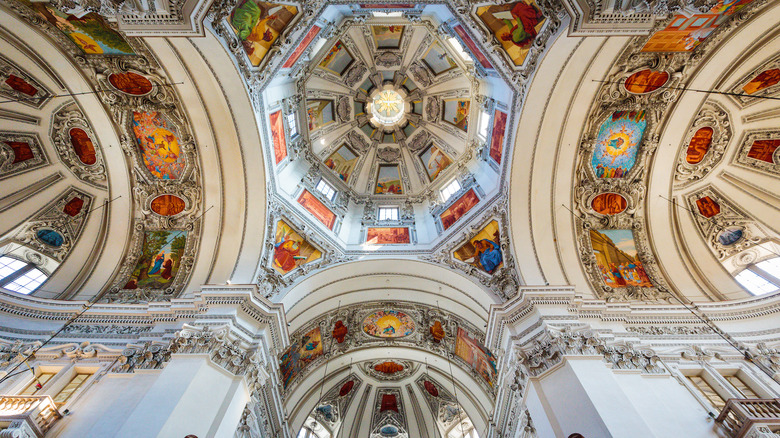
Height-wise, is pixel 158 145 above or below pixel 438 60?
below

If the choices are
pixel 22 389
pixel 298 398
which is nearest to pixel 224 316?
pixel 22 389

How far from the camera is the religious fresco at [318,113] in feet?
61.8

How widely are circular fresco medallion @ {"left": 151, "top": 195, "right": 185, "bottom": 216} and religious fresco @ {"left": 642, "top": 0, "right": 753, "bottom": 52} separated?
15655 millimetres

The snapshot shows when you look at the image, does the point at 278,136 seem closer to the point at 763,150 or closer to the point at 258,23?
the point at 258,23

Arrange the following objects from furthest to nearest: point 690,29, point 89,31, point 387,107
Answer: point 387,107
point 89,31
point 690,29

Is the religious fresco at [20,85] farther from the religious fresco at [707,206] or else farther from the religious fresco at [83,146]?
the religious fresco at [707,206]

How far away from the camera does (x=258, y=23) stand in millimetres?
11102

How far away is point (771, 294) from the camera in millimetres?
10734

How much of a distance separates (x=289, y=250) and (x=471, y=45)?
9.81m

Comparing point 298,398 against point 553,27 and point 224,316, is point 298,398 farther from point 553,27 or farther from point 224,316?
point 553,27

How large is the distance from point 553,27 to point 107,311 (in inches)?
593

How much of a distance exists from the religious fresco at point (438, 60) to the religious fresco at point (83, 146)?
1491 centimetres

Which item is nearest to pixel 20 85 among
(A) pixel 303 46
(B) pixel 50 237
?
(B) pixel 50 237

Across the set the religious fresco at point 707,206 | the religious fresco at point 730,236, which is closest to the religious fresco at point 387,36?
the religious fresco at point 707,206
